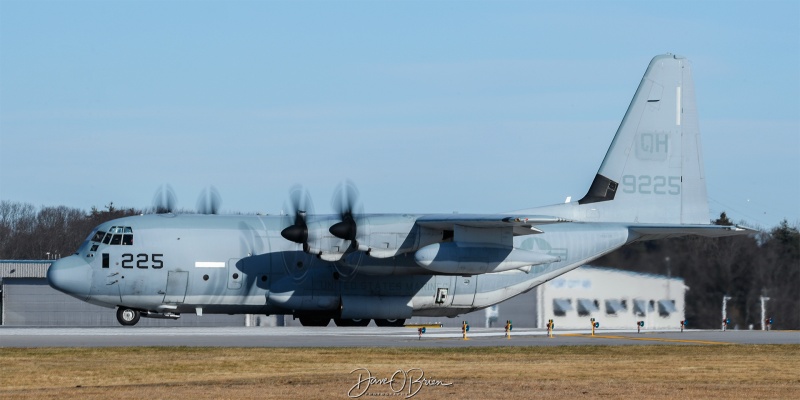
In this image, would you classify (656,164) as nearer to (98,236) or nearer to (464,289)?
(464,289)

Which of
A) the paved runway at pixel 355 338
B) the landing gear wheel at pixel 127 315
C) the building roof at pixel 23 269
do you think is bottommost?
the paved runway at pixel 355 338

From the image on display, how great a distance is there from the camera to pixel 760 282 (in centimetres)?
3394

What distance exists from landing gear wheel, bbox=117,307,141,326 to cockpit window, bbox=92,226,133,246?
83.1 inches

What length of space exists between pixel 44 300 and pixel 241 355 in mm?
28412

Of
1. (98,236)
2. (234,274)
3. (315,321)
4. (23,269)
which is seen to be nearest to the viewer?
(98,236)

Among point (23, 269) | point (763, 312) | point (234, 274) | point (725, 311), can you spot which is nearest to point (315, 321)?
point (234, 274)

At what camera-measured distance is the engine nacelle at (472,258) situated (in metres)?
30.7

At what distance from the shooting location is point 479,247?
1235 inches

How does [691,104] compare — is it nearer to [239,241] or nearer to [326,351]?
[239,241]

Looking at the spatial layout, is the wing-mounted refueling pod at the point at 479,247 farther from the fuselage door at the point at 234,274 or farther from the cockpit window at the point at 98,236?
the cockpit window at the point at 98,236

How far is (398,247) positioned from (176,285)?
6556 mm

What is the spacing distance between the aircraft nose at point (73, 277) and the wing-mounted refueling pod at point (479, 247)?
9494 millimetres

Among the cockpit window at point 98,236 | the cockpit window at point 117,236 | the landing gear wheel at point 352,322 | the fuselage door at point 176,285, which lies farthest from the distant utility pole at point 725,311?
the cockpit window at point 98,236

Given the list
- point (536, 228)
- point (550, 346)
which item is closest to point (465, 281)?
point (536, 228)
